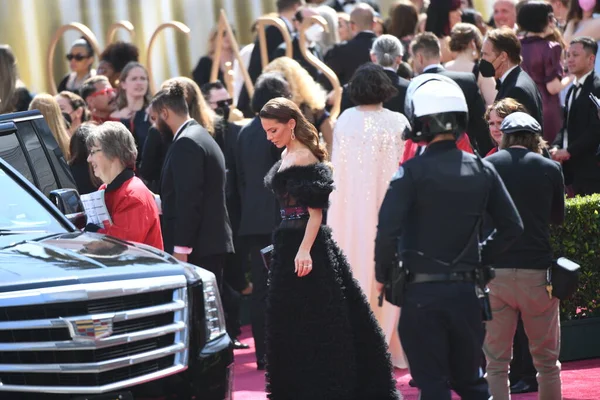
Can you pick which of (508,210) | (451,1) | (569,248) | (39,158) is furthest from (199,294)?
(451,1)

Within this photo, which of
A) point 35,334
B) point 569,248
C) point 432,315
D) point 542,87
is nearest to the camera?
point 35,334

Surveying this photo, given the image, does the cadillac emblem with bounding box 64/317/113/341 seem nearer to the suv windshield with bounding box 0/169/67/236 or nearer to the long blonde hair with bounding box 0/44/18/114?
the suv windshield with bounding box 0/169/67/236

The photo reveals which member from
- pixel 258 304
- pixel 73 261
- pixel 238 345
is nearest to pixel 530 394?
pixel 258 304

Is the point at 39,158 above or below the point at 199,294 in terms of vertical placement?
above

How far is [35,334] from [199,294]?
1033 mm

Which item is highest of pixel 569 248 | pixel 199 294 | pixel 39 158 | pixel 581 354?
pixel 39 158

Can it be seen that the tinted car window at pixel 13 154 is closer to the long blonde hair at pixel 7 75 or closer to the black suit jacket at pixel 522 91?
the black suit jacket at pixel 522 91

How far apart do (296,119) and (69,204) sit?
1.66 m

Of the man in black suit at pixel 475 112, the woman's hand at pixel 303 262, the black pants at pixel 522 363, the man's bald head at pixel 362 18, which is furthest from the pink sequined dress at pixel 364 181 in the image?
the man's bald head at pixel 362 18

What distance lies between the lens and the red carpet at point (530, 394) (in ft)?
28.5

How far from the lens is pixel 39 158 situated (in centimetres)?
837

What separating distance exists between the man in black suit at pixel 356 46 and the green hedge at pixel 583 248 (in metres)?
4.26

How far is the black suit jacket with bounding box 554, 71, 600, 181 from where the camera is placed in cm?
1103

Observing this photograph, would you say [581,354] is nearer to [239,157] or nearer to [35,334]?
[239,157]
